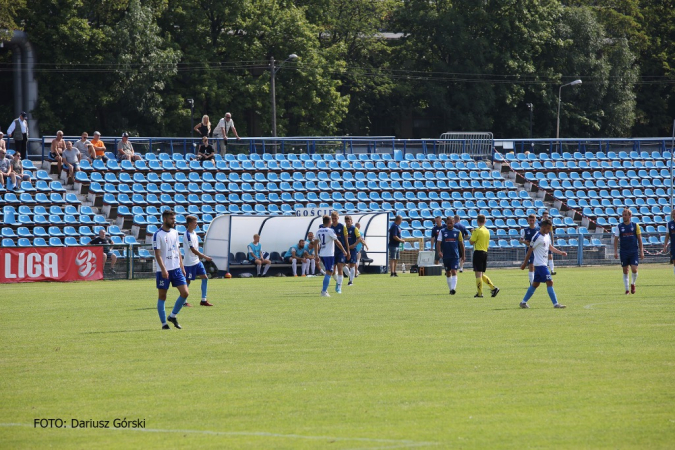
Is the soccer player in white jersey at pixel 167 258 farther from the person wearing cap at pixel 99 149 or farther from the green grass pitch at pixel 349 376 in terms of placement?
the person wearing cap at pixel 99 149

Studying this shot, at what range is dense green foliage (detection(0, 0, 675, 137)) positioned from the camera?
194ft

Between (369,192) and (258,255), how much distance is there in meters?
10.4

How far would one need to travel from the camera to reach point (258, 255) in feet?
113

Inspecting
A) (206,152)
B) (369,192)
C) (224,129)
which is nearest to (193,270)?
(206,152)

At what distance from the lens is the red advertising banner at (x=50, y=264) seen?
31.0 metres

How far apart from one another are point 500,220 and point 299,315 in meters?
26.8

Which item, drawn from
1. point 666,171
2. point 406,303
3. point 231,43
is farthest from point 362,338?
point 231,43

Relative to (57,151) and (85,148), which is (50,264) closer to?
(57,151)

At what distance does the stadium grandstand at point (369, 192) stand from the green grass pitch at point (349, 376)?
1614 cm

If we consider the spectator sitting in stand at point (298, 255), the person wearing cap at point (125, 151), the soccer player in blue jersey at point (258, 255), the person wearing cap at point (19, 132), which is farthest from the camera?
the person wearing cap at point (125, 151)

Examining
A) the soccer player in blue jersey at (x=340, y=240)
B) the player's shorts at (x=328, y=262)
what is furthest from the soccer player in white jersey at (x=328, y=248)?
the soccer player in blue jersey at (x=340, y=240)

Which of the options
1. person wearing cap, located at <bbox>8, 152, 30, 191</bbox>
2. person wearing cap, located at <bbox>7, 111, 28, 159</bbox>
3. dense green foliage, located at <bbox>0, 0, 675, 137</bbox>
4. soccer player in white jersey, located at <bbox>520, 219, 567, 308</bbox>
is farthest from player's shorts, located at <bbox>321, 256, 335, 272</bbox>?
dense green foliage, located at <bbox>0, 0, 675, 137</bbox>

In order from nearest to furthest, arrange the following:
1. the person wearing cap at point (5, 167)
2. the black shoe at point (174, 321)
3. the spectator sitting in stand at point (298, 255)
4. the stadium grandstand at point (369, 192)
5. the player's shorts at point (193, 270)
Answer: the black shoe at point (174, 321)
the player's shorts at point (193, 270)
the spectator sitting in stand at point (298, 255)
the person wearing cap at point (5, 167)
the stadium grandstand at point (369, 192)

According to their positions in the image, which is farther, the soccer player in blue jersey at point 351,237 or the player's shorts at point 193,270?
the soccer player in blue jersey at point 351,237
